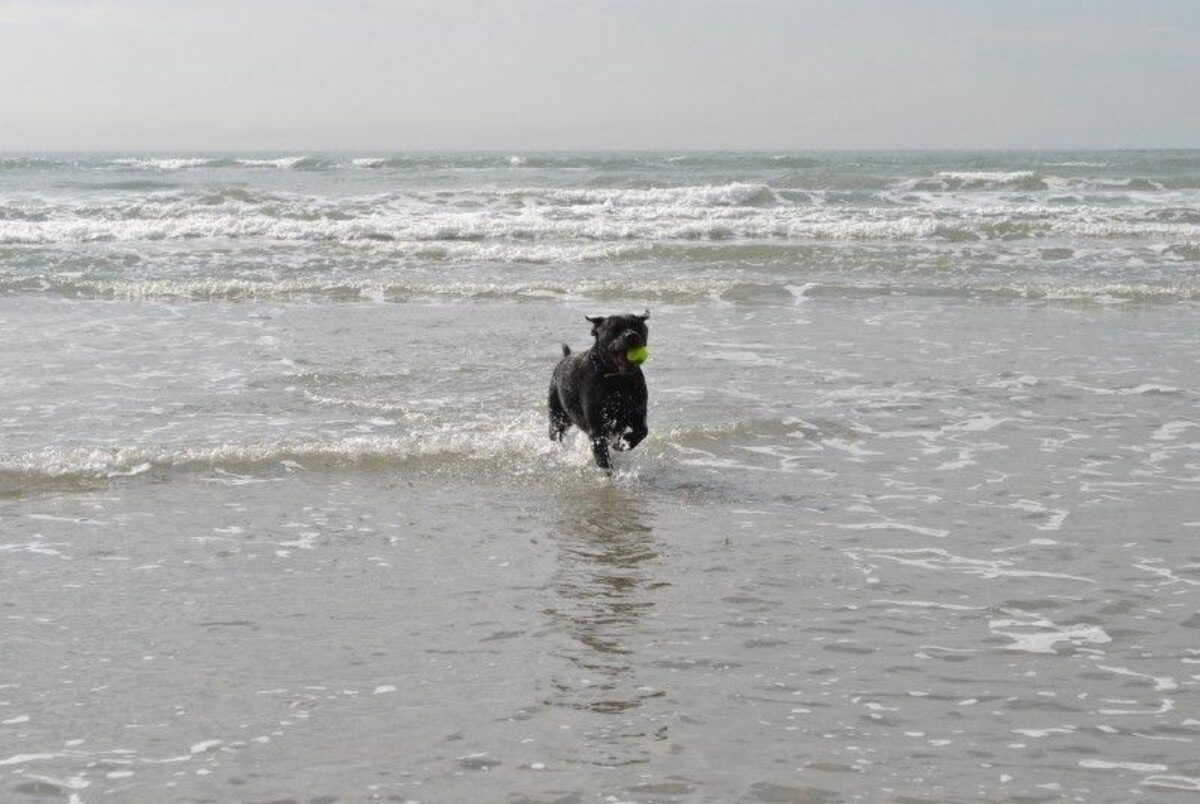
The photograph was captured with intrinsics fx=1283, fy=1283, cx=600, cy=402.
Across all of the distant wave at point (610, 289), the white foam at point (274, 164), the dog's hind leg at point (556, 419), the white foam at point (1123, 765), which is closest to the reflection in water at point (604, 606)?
the dog's hind leg at point (556, 419)

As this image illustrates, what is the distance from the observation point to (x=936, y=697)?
4.69 m

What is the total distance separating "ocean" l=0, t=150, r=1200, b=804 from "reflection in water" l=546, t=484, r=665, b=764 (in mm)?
23

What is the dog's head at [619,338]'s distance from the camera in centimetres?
795

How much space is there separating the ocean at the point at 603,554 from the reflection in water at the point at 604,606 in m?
0.02

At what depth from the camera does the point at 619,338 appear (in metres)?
7.97

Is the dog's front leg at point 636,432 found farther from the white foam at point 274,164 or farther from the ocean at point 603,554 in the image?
the white foam at point 274,164

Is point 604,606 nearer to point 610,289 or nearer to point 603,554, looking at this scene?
point 603,554

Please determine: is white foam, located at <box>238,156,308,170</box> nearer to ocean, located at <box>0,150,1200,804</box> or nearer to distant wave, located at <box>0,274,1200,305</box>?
distant wave, located at <box>0,274,1200,305</box>

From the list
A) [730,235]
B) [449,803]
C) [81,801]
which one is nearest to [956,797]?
[449,803]

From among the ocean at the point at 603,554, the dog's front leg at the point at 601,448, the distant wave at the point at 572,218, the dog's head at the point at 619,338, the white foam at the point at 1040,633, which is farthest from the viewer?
the distant wave at the point at 572,218

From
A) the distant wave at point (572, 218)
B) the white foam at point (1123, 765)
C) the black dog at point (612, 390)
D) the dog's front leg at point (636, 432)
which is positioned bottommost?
the white foam at point (1123, 765)

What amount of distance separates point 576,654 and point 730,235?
21093 mm

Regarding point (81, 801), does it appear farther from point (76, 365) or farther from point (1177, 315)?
point (1177, 315)

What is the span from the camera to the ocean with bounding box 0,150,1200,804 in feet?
13.9
